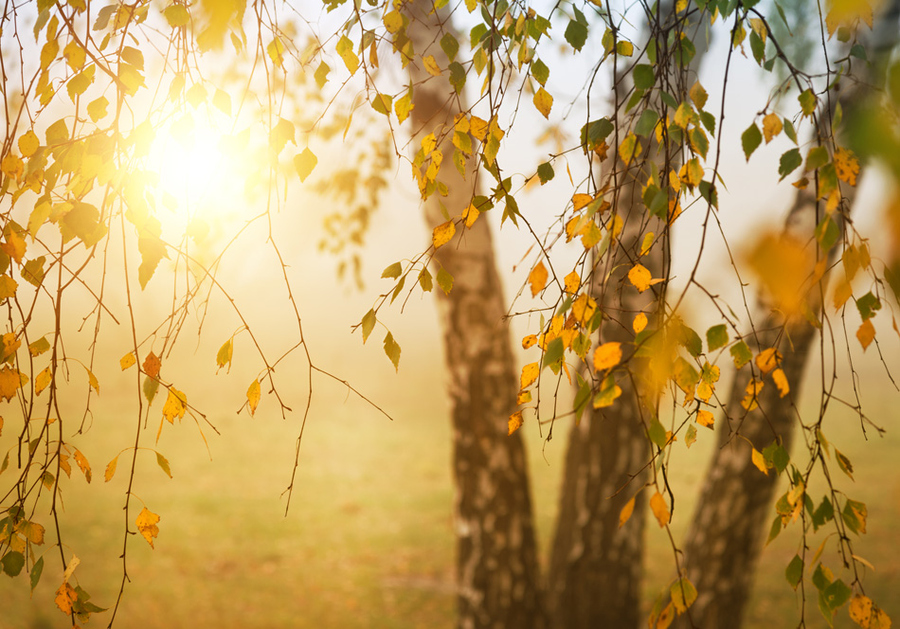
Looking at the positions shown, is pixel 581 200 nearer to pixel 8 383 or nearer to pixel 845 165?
pixel 845 165

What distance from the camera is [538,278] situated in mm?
1065

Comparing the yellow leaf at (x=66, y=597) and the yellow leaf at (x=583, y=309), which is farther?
the yellow leaf at (x=66, y=597)

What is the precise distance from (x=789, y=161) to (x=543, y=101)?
0.40 metres

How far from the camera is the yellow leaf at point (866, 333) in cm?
97

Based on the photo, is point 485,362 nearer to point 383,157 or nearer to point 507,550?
point 507,550

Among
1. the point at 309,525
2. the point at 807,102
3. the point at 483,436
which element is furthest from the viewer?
the point at 309,525

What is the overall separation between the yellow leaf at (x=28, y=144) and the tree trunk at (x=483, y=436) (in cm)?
159

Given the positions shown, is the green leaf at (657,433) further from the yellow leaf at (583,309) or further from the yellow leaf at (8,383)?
the yellow leaf at (8,383)

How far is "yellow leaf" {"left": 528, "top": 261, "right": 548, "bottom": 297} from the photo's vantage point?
1057 millimetres

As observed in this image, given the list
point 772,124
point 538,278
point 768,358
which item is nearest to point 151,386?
point 538,278

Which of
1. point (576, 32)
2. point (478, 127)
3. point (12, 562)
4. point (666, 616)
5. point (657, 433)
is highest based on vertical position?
point (576, 32)

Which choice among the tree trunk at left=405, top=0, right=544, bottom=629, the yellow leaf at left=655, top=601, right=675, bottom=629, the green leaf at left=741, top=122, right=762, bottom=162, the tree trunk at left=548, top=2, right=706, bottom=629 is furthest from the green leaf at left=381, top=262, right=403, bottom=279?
the tree trunk at left=548, top=2, right=706, bottom=629

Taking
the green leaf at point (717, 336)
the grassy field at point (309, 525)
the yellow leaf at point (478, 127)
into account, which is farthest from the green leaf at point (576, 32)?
the grassy field at point (309, 525)

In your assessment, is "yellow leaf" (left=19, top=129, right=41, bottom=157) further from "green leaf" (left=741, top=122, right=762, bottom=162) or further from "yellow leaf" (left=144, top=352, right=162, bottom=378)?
"green leaf" (left=741, top=122, right=762, bottom=162)
